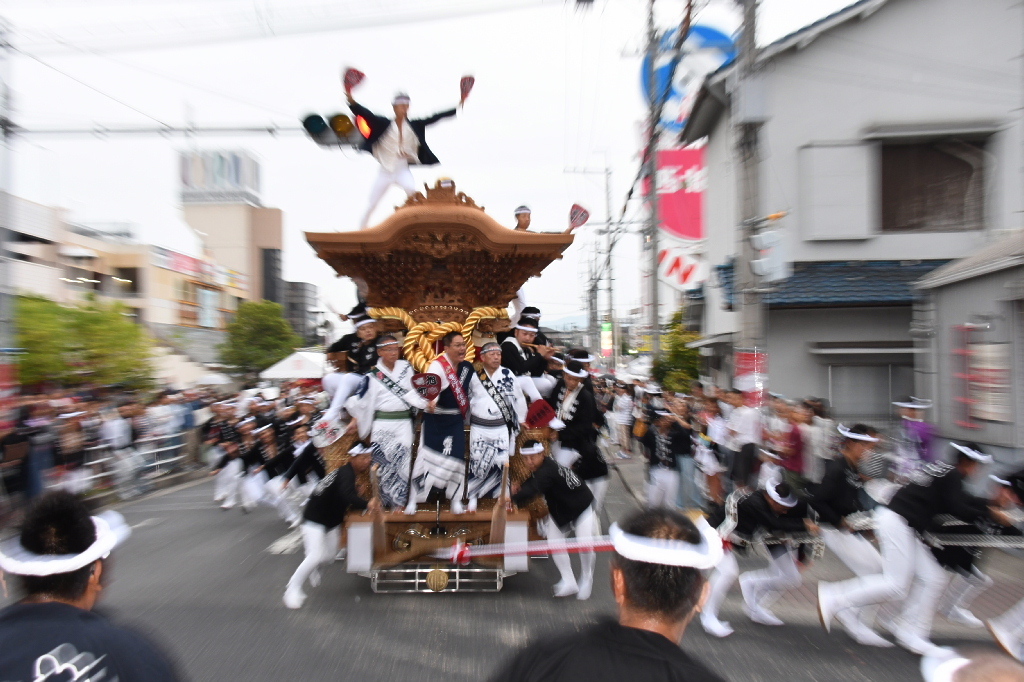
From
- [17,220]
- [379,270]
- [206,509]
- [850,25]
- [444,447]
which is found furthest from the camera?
[17,220]

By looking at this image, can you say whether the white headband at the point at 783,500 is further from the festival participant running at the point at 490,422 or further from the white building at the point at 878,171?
the white building at the point at 878,171

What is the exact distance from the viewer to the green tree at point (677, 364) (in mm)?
16359

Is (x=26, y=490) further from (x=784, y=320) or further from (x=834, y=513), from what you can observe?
(x=784, y=320)

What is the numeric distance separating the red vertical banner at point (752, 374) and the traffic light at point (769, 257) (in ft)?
2.80

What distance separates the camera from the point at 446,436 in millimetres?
6164

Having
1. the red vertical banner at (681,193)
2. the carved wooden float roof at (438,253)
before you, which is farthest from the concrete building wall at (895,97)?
the red vertical banner at (681,193)

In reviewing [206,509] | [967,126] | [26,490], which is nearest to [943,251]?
[967,126]

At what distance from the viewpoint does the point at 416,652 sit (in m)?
4.81

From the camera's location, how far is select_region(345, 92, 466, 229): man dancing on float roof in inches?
286

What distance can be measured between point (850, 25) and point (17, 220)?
29136 mm

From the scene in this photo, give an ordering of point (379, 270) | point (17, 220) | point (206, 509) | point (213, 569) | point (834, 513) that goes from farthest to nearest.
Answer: point (17, 220) < point (206, 509) < point (213, 569) < point (379, 270) < point (834, 513)

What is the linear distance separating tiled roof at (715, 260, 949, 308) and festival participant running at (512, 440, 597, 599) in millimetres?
7221

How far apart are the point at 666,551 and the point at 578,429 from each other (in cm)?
544

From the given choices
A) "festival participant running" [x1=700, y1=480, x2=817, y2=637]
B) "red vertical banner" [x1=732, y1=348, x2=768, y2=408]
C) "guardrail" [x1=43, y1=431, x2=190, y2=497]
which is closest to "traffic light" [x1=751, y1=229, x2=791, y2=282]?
"red vertical banner" [x1=732, y1=348, x2=768, y2=408]
